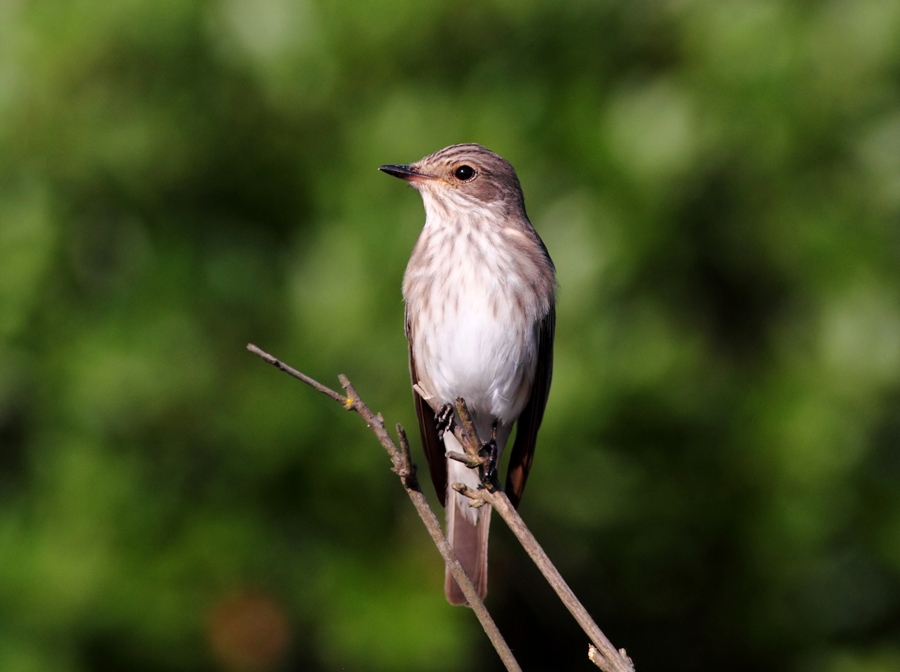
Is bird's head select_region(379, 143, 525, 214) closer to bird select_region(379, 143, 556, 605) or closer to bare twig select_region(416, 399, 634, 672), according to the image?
bird select_region(379, 143, 556, 605)

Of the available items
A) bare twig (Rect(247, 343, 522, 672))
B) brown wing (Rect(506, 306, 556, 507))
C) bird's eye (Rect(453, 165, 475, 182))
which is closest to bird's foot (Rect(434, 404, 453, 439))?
brown wing (Rect(506, 306, 556, 507))

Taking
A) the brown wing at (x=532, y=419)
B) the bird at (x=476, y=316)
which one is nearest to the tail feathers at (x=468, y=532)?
the bird at (x=476, y=316)

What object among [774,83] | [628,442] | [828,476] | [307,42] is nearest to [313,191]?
[307,42]

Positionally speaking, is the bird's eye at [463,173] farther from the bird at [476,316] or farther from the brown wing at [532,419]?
the brown wing at [532,419]

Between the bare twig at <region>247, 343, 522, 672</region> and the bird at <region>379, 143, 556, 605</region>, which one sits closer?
the bare twig at <region>247, 343, 522, 672</region>

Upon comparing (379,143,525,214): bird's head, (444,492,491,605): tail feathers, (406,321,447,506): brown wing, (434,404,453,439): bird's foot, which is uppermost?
(379,143,525,214): bird's head

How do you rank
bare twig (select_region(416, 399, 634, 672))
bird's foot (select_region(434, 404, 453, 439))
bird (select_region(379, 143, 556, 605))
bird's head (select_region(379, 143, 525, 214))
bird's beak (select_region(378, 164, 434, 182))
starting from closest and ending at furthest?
bare twig (select_region(416, 399, 634, 672)) < bird's foot (select_region(434, 404, 453, 439)) < bird (select_region(379, 143, 556, 605)) < bird's beak (select_region(378, 164, 434, 182)) < bird's head (select_region(379, 143, 525, 214))
